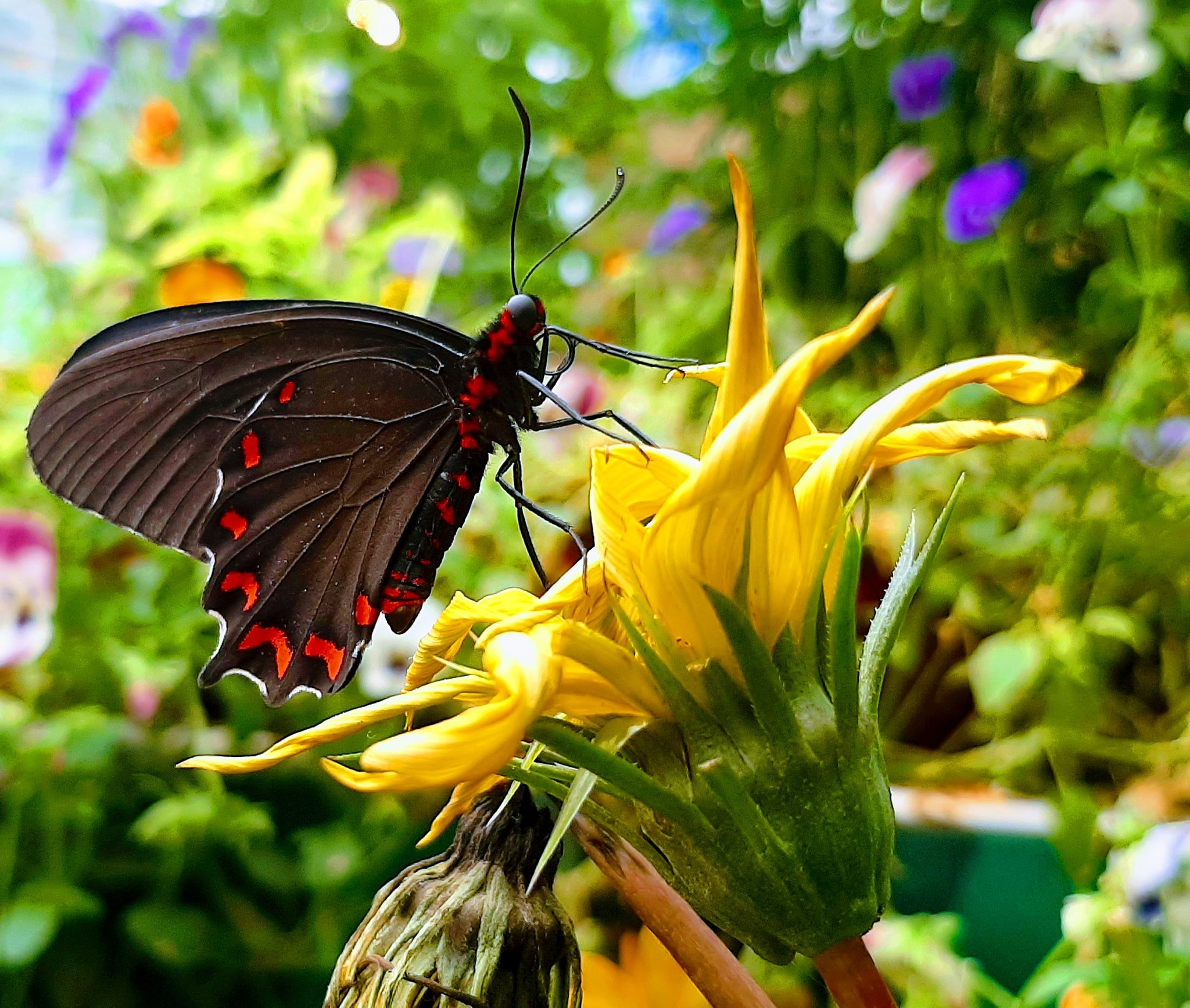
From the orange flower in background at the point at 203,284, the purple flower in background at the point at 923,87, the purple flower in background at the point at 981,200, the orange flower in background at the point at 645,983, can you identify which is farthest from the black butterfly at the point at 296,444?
the purple flower in background at the point at 923,87

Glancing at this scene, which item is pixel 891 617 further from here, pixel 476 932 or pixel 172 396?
pixel 172 396

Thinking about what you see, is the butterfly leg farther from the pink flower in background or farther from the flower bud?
the pink flower in background

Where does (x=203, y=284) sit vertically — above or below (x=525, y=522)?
above

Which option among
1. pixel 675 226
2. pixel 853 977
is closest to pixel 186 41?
pixel 675 226

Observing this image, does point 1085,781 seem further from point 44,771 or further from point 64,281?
point 64,281

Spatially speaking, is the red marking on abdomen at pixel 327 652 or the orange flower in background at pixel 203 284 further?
the orange flower in background at pixel 203 284

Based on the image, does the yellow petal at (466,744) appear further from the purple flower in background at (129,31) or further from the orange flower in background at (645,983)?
the purple flower in background at (129,31)

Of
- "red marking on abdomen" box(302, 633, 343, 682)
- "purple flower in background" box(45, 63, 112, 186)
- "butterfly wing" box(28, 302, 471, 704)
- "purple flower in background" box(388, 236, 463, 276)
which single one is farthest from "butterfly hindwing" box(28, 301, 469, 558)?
"purple flower in background" box(45, 63, 112, 186)
